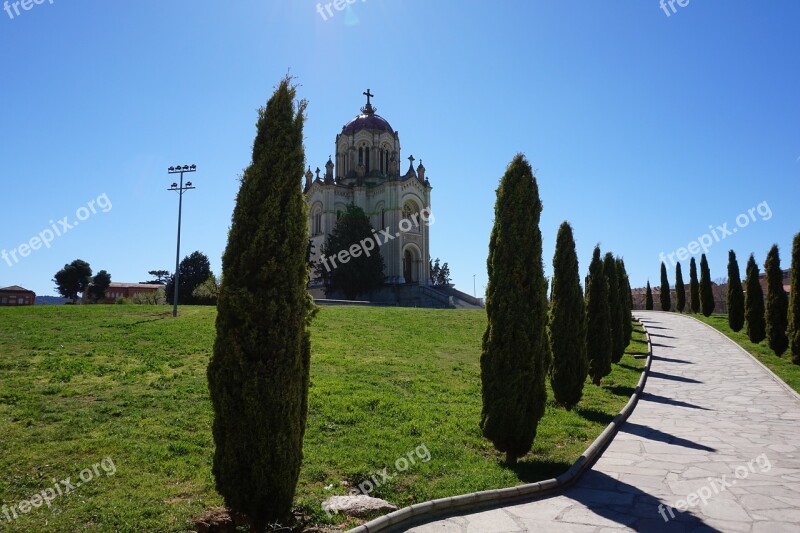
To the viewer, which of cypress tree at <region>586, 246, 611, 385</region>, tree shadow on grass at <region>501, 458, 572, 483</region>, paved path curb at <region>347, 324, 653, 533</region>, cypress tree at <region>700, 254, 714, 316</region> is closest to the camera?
paved path curb at <region>347, 324, 653, 533</region>

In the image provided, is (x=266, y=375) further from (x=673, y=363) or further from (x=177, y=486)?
(x=673, y=363)

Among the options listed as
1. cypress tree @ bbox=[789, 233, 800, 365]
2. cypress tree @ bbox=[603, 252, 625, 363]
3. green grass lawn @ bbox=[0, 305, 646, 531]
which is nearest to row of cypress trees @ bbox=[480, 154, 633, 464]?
green grass lawn @ bbox=[0, 305, 646, 531]

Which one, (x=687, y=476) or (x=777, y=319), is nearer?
(x=687, y=476)

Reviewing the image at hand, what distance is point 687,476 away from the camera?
692 cm

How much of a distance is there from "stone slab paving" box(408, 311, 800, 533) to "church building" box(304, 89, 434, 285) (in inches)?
1491

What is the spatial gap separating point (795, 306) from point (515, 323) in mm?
16482

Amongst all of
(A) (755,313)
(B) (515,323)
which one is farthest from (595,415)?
(A) (755,313)

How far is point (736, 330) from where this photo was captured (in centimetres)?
2797

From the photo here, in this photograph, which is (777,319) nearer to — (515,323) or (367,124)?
(515,323)

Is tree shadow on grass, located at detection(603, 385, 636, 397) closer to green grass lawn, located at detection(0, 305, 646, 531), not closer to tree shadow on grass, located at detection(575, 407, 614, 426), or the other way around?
green grass lawn, located at detection(0, 305, 646, 531)

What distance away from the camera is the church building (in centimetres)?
5166

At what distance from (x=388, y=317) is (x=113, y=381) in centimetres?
1441

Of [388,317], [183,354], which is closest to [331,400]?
[183,354]

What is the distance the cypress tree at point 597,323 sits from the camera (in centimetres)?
1433
